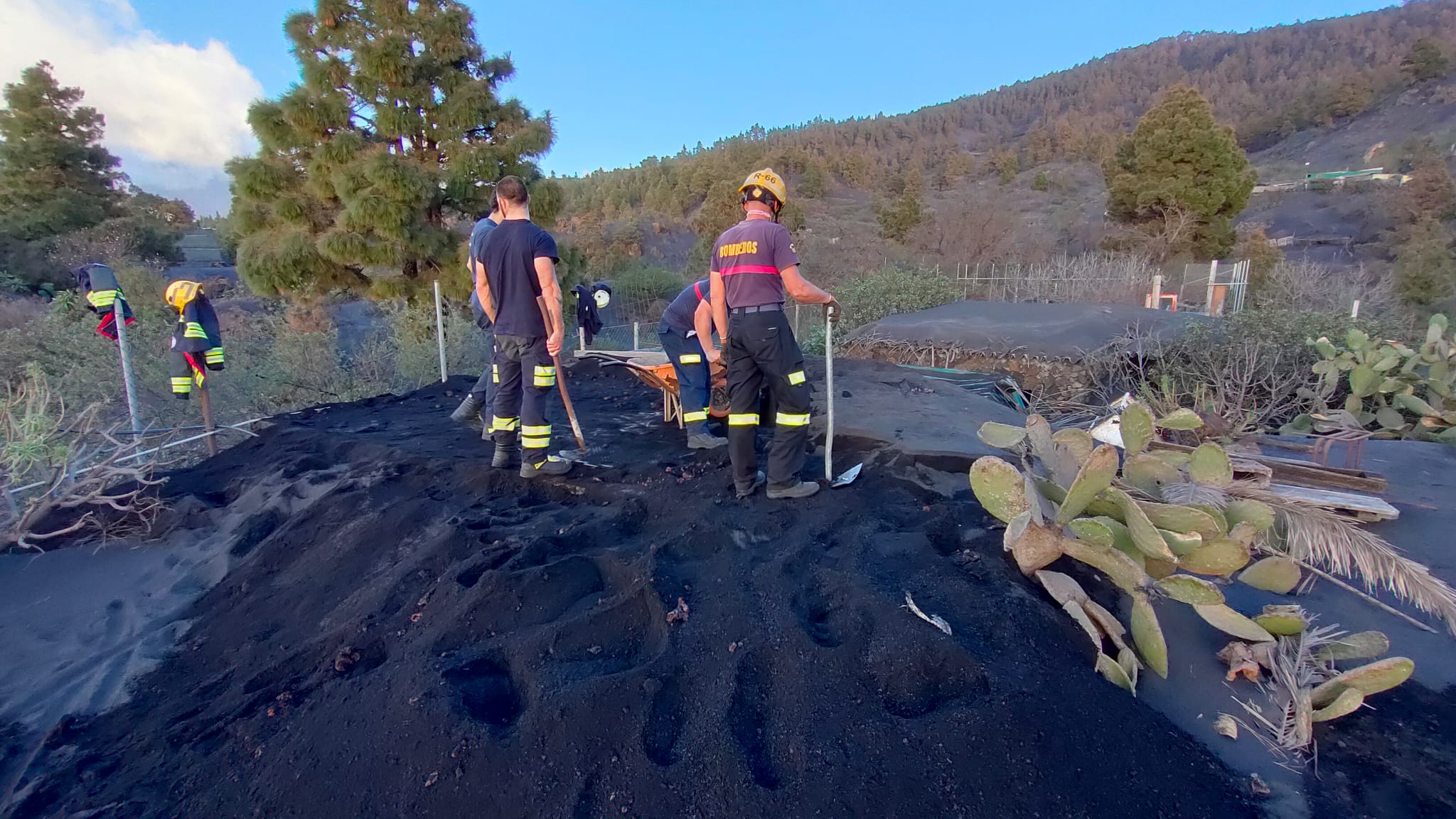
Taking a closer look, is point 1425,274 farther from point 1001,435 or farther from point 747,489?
point 747,489

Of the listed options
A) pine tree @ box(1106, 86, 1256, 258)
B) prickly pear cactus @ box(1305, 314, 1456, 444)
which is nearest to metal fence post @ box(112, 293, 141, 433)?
prickly pear cactus @ box(1305, 314, 1456, 444)

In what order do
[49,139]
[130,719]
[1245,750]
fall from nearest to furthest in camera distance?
[1245,750]
[130,719]
[49,139]

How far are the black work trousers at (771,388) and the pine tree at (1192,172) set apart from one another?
23127 mm

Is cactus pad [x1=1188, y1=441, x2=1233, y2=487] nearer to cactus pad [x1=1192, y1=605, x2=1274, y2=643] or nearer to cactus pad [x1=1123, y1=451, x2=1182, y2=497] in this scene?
cactus pad [x1=1123, y1=451, x2=1182, y2=497]

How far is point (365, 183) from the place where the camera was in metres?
10.1

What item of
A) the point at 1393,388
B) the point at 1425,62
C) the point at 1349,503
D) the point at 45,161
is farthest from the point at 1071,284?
the point at 1425,62

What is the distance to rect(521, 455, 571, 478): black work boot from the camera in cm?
396

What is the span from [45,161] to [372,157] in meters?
16.1

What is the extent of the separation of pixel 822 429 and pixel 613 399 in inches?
107

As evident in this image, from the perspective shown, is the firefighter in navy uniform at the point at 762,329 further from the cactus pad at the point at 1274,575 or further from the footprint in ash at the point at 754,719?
the cactus pad at the point at 1274,575

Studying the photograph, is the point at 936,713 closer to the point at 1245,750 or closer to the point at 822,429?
the point at 1245,750

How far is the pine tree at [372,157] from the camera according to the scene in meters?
10.2

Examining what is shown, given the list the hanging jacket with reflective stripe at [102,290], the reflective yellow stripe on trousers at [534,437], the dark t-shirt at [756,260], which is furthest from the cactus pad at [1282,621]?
the hanging jacket with reflective stripe at [102,290]

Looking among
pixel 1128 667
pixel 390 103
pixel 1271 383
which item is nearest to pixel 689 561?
pixel 1128 667
